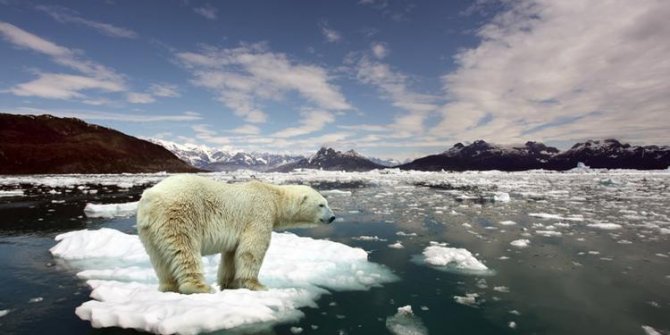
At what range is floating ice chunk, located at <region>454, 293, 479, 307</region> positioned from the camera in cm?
699

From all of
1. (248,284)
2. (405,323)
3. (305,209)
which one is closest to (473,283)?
(405,323)

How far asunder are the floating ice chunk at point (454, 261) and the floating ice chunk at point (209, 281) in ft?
4.76

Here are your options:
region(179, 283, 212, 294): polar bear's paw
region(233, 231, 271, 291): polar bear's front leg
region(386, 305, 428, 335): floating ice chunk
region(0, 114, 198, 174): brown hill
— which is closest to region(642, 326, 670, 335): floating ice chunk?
region(386, 305, 428, 335): floating ice chunk

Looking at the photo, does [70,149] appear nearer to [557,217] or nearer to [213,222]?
[557,217]

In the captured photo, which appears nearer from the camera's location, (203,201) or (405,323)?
(203,201)

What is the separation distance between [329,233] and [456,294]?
7.50 meters

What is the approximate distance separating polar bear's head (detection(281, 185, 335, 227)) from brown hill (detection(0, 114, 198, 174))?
376 feet

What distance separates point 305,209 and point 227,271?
5.48 feet

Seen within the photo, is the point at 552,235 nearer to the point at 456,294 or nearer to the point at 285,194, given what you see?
the point at 456,294

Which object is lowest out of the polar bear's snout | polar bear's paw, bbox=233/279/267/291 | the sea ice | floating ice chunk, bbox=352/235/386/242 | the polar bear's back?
floating ice chunk, bbox=352/235/386/242

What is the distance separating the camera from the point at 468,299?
719 centimetres

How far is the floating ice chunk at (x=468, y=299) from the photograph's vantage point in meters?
6.99

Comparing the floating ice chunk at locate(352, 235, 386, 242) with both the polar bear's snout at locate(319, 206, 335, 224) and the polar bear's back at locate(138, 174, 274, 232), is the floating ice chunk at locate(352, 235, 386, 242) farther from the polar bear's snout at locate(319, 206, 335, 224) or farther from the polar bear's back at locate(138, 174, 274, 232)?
the polar bear's back at locate(138, 174, 274, 232)

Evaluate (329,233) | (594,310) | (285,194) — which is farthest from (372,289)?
(329,233)
